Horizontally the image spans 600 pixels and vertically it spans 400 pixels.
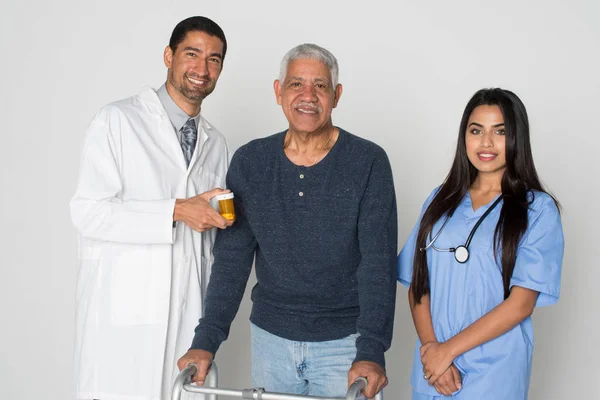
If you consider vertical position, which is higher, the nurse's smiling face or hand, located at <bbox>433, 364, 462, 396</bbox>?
the nurse's smiling face

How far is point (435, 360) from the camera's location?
2328 mm

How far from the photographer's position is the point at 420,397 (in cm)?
245

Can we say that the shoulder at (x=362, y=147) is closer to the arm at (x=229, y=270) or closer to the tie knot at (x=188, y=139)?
the arm at (x=229, y=270)

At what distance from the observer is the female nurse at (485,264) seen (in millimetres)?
2273

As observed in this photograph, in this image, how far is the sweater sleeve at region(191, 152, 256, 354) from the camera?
8.02 feet

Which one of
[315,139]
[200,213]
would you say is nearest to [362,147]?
[315,139]

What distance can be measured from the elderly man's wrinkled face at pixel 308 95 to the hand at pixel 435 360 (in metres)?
0.84

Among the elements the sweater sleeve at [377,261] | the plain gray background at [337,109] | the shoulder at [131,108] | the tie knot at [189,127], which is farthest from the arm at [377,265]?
the plain gray background at [337,109]

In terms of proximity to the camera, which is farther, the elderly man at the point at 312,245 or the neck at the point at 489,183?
the neck at the point at 489,183

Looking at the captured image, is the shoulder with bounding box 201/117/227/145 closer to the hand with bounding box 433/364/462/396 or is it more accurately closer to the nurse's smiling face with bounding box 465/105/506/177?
the nurse's smiling face with bounding box 465/105/506/177

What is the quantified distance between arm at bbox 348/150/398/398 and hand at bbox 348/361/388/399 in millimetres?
29

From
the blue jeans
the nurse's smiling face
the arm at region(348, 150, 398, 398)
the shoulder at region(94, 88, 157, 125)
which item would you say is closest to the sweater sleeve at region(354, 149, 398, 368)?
the arm at region(348, 150, 398, 398)

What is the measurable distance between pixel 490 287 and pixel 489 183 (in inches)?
15.1

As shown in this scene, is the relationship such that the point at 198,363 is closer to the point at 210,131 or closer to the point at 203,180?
the point at 203,180
